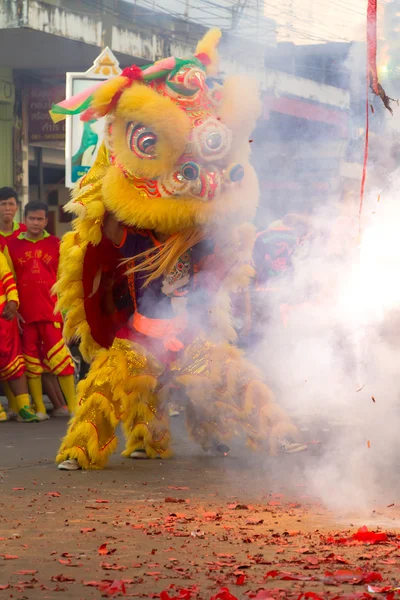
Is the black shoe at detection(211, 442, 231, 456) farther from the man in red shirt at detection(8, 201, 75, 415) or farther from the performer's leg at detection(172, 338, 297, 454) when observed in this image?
the man in red shirt at detection(8, 201, 75, 415)

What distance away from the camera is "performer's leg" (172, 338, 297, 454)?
23.6 ft

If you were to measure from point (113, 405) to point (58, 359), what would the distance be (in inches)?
128

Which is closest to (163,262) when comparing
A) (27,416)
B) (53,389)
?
(27,416)

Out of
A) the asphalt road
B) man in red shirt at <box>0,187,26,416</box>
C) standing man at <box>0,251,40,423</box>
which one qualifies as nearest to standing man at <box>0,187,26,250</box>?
man in red shirt at <box>0,187,26,416</box>

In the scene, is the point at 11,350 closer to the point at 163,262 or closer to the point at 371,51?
the point at 163,262

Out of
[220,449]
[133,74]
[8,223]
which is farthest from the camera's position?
[8,223]

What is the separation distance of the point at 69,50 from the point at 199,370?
9161mm

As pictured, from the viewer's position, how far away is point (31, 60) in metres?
15.9

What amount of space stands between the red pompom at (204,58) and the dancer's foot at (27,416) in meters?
3.64

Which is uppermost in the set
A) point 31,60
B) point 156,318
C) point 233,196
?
point 31,60

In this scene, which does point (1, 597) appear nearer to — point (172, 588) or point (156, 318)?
point (172, 588)

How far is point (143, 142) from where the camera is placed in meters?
6.95

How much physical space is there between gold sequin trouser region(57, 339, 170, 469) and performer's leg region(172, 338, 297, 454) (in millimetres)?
201

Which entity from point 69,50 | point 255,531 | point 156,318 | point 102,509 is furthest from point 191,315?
point 69,50
